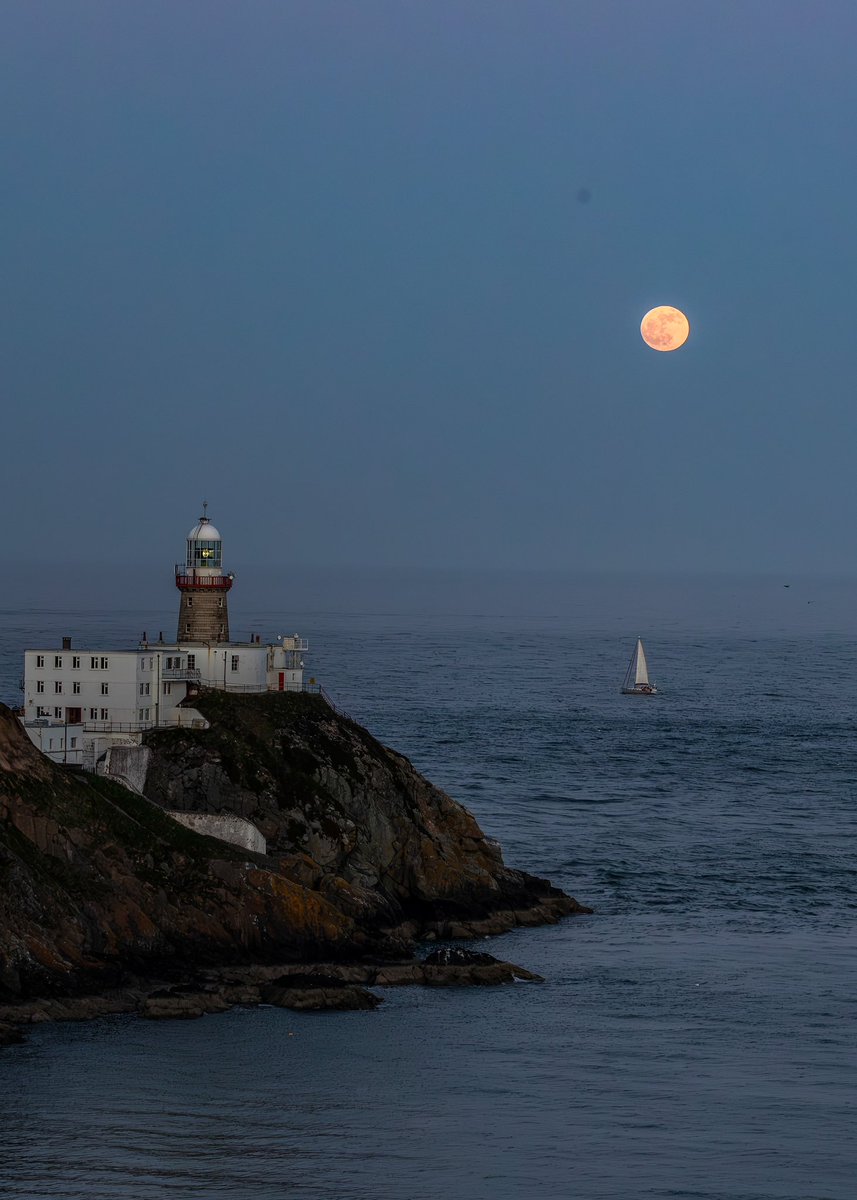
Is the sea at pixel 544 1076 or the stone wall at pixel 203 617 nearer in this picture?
the sea at pixel 544 1076

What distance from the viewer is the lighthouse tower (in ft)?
310

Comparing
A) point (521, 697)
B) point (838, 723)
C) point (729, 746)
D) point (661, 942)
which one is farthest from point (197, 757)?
point (521, 697)

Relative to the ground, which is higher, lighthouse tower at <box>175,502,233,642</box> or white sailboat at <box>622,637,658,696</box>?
lighthouse tower at <box>175,502,233,642</box>

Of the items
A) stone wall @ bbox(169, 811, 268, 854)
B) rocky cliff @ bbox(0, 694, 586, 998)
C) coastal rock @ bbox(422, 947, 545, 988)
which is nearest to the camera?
rocky cliff @ bbox(0, 694, 586, 998)

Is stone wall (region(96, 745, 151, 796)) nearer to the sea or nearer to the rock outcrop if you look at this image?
the rock outcrop

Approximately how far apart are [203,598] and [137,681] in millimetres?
11487

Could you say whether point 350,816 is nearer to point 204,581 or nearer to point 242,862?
point 242,862

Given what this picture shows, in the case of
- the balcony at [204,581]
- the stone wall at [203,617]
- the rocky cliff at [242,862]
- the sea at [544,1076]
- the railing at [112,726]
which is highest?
the balcony at [204,581]

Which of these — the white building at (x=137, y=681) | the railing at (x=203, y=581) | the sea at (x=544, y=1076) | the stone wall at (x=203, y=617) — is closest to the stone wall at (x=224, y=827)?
the white building at (x=137, y=681)

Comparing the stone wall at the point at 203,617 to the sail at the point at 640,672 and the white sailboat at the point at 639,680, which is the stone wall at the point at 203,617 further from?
the sail at the point at 640,672

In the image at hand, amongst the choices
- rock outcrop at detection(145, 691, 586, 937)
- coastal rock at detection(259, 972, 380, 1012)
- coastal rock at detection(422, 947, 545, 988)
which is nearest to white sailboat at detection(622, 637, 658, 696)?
rock outcrop at detection(145, 691, 586, 937)

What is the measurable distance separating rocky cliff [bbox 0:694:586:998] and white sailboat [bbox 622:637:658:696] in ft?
352

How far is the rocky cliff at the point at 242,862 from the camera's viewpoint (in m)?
63.1

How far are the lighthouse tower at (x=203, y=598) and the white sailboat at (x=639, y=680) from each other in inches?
3962
